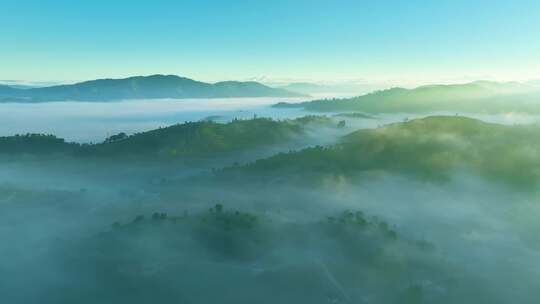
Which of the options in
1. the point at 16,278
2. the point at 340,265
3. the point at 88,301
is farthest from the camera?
the point at 340,265

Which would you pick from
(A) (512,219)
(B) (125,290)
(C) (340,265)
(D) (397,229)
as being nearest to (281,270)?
(C) (340,265)

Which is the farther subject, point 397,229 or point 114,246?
point 397,229

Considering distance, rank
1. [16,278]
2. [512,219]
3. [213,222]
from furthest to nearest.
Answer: [512,219], [213,222], [16,278]

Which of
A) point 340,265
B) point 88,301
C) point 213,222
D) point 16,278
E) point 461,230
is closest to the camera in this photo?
point 88,301

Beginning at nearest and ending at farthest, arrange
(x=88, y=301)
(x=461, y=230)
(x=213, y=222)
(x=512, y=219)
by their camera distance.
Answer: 1. (x=88, y=301)
2. (x=213, y=222)
3. (x=461, y=230)
4. (x=512, y=219)

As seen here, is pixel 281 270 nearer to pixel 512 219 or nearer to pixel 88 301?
pixel 88 301

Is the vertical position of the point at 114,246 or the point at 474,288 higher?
the point at 114,246

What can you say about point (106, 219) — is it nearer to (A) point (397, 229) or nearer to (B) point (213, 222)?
(B) point (213, 222)

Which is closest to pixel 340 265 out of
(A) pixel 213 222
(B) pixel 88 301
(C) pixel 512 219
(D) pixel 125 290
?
(A) pixel 213 222

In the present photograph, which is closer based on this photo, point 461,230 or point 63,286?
point 63,286
